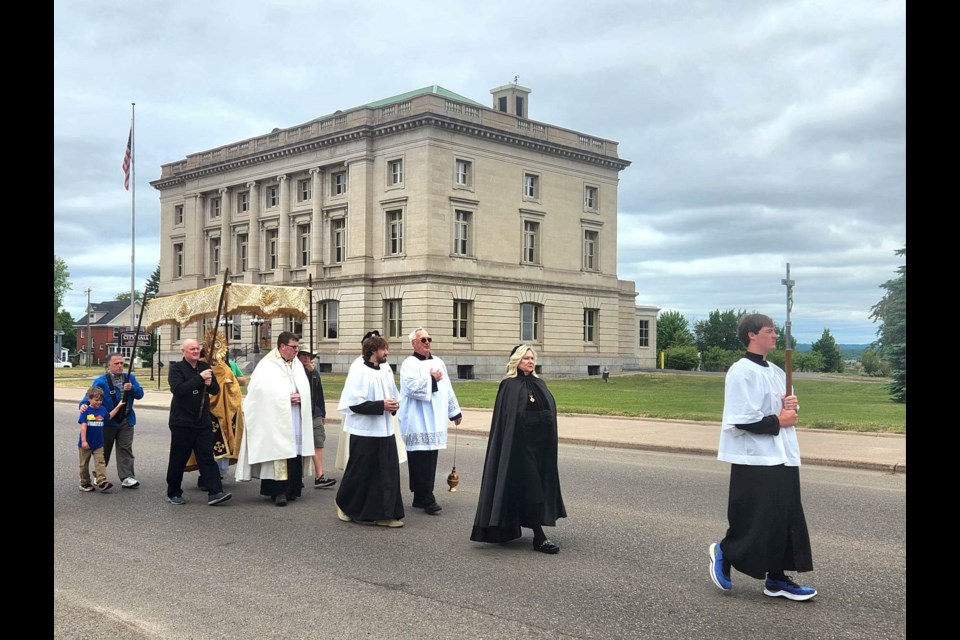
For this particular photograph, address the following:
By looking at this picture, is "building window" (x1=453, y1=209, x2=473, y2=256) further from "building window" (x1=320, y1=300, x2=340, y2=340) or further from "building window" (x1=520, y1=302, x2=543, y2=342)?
"building window" (x1=320, y1=300, x2=340, y2=340)

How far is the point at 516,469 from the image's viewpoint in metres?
7.55

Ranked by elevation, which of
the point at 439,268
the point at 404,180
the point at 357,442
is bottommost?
the point at 357,442

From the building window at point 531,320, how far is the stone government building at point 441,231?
10 centimetres

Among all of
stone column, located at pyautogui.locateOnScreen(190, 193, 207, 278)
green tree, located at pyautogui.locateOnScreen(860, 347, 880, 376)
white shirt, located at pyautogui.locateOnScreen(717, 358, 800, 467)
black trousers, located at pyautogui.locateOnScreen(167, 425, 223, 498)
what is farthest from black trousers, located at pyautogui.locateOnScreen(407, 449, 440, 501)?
stone column, located at pyautogui.locateOnScreen(190, 193, 207, 278)

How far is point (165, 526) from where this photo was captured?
865 centimetres

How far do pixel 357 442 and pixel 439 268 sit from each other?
4169cm

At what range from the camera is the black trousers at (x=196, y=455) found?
995 centimetres

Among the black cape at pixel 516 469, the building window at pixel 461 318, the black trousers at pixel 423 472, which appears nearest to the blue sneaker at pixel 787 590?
the black cape at pixel 516 469

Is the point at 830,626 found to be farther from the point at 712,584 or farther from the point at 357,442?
the point at 357,442

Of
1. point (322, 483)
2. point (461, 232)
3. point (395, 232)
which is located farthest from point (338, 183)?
point (322, 483)

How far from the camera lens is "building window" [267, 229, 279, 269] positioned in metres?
60.8

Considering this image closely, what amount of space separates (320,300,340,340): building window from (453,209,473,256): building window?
9.13 metres

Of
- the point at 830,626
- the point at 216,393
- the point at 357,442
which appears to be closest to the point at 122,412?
the point at 216,393

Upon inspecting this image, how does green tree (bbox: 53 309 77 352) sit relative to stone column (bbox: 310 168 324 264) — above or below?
below
